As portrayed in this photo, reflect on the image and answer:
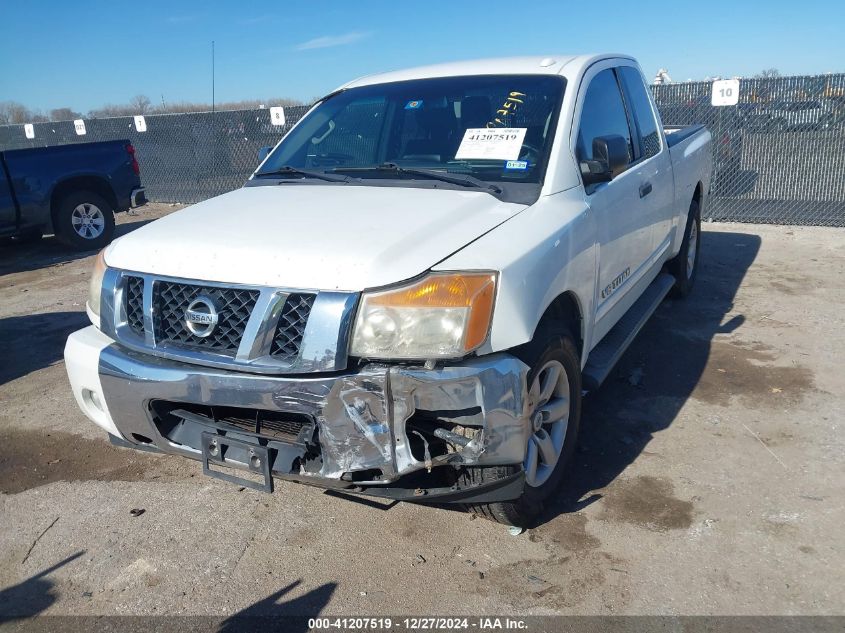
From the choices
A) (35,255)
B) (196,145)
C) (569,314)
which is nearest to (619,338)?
(569,314)

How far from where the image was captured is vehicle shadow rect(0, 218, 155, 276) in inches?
373

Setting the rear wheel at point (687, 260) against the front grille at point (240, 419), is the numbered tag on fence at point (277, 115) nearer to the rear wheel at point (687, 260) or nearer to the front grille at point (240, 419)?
the rear wheel at point (687, 260)

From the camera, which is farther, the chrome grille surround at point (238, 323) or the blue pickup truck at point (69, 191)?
the blue pickup truck at point (69, 191)

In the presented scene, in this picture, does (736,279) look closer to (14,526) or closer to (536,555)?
(536,555)

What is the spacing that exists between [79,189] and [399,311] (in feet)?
30.2

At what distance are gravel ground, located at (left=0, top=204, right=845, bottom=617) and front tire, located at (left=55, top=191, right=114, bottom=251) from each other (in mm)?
5805

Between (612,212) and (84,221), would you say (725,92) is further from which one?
(84,221)

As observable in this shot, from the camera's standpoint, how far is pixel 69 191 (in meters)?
9.98

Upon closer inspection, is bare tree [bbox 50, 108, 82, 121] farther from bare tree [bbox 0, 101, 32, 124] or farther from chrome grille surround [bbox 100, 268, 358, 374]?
chrome grille surround [bbox 100, 268, 358, 374]

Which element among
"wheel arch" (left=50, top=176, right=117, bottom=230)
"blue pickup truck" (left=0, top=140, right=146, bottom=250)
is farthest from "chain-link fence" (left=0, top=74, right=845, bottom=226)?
"wheel arch" (left=50, top=176, right=117, bottom=230)

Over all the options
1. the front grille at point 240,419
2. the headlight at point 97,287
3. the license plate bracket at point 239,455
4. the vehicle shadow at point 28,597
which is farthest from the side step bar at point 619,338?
the vehicle shadow at point 28,597

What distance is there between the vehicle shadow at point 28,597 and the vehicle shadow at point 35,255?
6677 mm

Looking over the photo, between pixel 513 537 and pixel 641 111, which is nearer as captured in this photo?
pixel 513 537

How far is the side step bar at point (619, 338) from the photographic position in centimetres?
358
